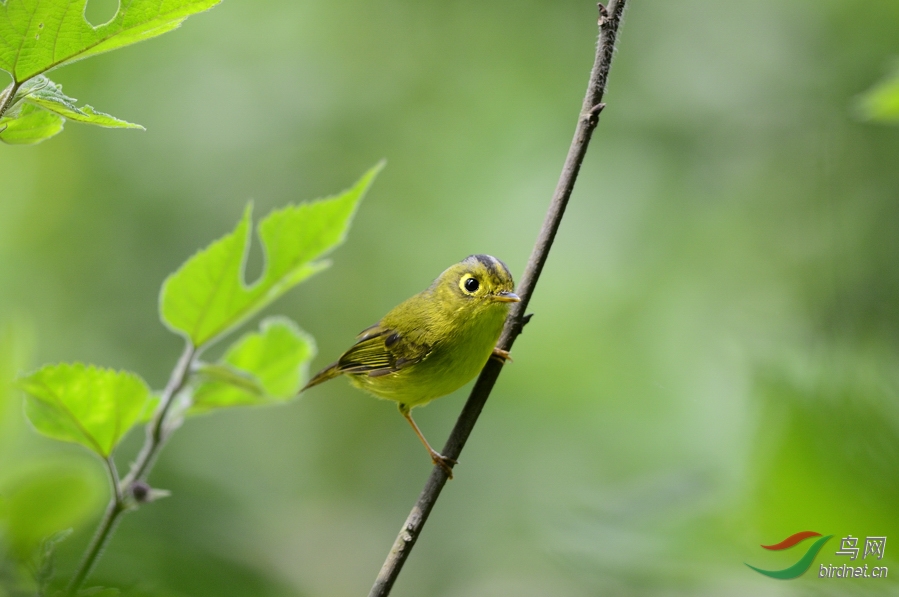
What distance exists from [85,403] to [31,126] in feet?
1.09

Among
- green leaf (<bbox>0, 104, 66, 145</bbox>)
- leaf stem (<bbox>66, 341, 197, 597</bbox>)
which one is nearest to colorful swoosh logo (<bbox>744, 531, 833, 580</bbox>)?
leaf stem (<bbox>66, 341, 197, 597</bbox>)

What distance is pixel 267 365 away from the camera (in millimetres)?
914

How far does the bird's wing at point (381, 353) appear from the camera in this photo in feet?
9.30

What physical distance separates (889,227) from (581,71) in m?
2.22

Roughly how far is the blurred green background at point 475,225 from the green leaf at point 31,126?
1.82 meters

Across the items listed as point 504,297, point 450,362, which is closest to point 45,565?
point 504,297

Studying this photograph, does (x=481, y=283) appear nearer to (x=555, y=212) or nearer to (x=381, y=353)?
(x=381, y=353)

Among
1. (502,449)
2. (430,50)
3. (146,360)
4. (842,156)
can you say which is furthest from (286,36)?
(842,156)

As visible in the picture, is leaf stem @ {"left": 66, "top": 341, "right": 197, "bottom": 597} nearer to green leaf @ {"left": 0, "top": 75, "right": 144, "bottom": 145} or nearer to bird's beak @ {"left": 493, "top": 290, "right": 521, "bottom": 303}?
green leaf @ {"left": 0, "top": 75, "right": 144, "bottom": 145}

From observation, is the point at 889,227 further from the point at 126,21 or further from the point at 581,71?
the point at 126,21

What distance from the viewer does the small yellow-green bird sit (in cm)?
249

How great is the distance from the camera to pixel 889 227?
11.6 ft

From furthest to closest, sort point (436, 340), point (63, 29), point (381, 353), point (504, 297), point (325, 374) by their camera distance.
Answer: point (325, 374), point (381, 353), point (436, 340), point (504, 297), point (63, 29)

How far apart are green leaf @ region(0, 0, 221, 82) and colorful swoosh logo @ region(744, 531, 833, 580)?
60.8 inches
